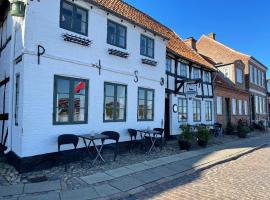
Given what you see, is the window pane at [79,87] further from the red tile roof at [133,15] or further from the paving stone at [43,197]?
the paving stone at [43,197]

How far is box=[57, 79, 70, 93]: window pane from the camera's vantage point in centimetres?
770

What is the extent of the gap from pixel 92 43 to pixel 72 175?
4.51 metres

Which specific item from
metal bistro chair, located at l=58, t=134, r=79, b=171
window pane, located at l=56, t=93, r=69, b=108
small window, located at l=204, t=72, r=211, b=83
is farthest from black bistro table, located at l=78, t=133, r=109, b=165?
small window, located at l=204, t=72, r=211, b=83

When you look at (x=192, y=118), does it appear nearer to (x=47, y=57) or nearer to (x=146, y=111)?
(x=146, y=111)

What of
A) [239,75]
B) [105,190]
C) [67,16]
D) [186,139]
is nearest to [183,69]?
[186,139]

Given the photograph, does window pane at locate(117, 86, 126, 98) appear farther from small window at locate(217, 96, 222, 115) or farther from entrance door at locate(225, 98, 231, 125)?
entrance door at locate(225, 98, 231, 125)

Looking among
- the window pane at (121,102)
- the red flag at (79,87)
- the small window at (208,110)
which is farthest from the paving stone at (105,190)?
the small window at (208,110)

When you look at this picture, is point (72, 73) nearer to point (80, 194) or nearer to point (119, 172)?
point (119, 172)

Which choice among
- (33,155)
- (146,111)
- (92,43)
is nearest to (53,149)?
(33,155)

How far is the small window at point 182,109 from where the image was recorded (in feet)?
46.3

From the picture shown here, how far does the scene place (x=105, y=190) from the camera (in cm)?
559

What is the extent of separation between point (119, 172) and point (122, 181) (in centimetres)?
73

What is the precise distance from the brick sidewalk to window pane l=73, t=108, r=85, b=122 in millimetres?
2160

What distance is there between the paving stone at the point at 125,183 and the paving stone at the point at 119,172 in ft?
0.82
